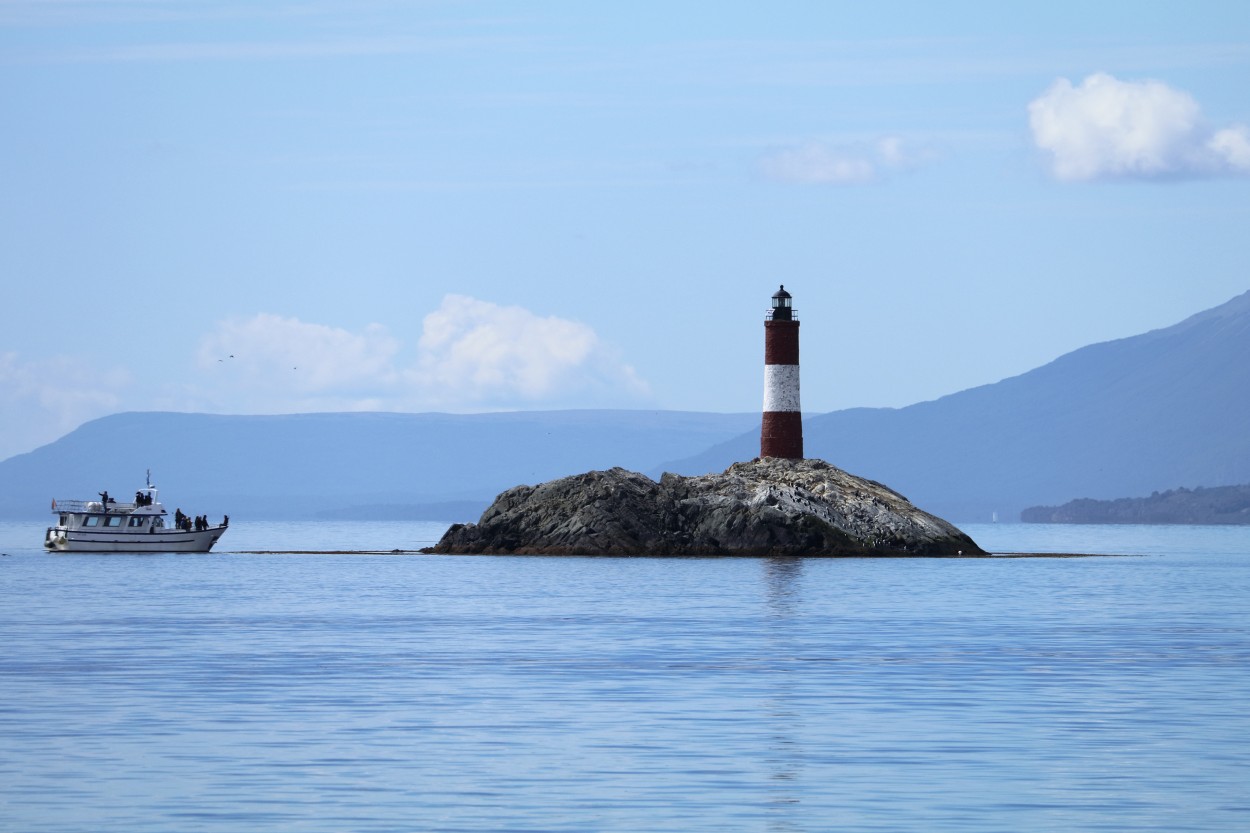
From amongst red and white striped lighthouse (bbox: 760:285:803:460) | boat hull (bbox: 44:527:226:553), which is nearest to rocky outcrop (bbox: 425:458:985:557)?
red and white striped lighthouse (bbox: 760:285:803:460)

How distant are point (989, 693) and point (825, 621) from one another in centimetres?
2472

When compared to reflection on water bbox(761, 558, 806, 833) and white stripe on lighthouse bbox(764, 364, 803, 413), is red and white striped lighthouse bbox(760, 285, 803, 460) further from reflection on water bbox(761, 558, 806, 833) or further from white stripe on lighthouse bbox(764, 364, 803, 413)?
reflection on water bbox(761, 558, 806, 833)

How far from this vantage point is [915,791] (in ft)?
88.9

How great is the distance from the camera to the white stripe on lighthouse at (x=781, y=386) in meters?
114

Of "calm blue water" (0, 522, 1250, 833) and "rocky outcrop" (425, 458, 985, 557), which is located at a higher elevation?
"rocky outcrop" (425, 458, 985, 557)

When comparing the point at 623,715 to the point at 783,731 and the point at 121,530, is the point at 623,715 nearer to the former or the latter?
the point at 783,731

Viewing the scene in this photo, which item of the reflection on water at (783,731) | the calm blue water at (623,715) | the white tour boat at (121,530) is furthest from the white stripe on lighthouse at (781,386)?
the reflection on water at (783,731)

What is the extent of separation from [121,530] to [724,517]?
125 feet

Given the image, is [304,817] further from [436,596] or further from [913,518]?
[913,518]

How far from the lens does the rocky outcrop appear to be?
113312mm

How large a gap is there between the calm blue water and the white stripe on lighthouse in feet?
116

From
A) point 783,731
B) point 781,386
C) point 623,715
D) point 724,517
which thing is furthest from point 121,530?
point 783,731

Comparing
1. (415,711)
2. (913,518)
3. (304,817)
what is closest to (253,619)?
(415,711)

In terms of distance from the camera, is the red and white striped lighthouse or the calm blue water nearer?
the calm blue water
